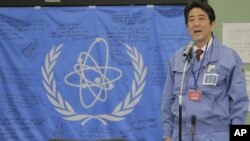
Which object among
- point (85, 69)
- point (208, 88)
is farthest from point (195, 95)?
point (85, 69)

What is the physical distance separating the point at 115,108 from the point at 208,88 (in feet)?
3.88

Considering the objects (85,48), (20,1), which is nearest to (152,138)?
(85,48)

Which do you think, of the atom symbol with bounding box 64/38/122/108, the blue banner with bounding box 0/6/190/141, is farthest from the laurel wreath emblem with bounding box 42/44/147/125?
the atom symbol with bounding box 64/38/122/108

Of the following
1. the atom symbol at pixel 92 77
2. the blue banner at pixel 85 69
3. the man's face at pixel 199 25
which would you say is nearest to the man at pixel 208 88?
the man's face at pixel 199 25

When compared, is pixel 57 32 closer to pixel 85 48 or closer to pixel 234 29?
pixel 85 48

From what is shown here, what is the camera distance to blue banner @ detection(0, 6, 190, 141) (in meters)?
3.17

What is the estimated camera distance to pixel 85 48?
10.6 ft

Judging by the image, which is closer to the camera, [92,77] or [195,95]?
[195,95]

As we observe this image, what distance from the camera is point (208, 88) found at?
2.18 meters

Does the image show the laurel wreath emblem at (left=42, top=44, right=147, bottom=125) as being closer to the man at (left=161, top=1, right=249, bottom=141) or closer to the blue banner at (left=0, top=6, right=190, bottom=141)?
the blue banner at (left=0, top=6, right=190, bottom=141)

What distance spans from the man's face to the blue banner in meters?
0.87

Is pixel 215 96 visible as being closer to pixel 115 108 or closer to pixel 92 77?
pixel 115 108

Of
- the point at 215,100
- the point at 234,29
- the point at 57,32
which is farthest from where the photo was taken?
the point at 57,32

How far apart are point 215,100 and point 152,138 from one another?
110cm
